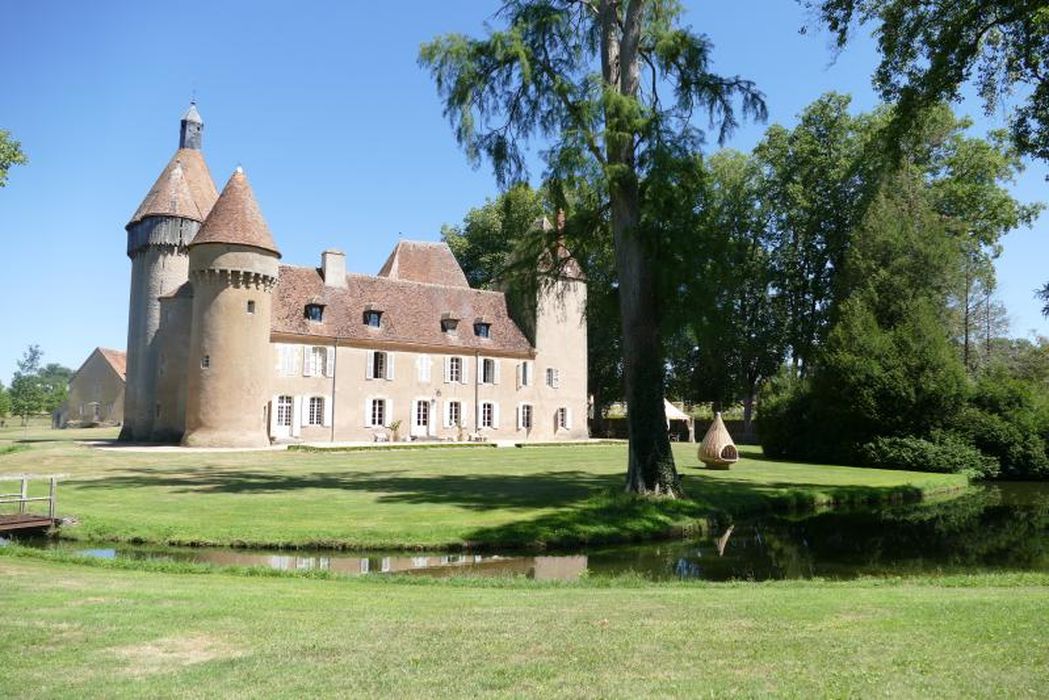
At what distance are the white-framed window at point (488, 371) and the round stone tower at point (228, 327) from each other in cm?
1105

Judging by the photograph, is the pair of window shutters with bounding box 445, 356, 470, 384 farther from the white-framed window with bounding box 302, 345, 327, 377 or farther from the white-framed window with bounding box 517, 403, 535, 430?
the white-framed window with bounding box 302, 345, 327, 377

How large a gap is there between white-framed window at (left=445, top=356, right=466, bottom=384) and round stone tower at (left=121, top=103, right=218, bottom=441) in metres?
12.2

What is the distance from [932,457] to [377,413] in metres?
22.4

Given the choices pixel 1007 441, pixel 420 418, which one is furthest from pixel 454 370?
pixel 1007 441

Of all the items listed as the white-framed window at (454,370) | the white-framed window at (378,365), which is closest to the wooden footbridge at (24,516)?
the white-framed window at (378,365)

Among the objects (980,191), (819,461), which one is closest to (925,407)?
(819,461)

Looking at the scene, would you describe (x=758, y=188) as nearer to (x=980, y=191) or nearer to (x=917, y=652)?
(x=980, y=191)

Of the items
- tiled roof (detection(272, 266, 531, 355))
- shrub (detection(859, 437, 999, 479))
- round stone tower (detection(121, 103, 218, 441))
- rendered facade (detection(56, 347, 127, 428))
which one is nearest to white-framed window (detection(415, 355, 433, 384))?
tiled roof (detection(272, 266, 531, 355))

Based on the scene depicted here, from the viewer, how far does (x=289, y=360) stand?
3341 cm

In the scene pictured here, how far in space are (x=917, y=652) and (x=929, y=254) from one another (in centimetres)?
3013

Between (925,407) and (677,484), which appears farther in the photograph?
(925,407)

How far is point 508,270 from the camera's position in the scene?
57.5 ft

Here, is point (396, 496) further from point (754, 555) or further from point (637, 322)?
point (754, 555)

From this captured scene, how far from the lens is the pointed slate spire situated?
3650cm
